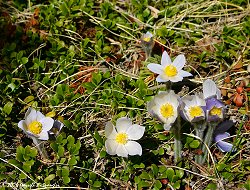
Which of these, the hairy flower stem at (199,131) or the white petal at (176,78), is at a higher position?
the white petal at (176,78)

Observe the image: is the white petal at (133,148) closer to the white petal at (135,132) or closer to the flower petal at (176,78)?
the white petal at (135,132)

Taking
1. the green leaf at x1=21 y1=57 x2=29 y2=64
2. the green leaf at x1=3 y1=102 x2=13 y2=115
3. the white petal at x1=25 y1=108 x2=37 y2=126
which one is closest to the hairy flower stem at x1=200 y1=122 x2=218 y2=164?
the white petal at x1=25 y1=108 x2=37 y2=126

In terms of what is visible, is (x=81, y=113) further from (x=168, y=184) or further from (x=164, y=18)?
(x=164, y=18)

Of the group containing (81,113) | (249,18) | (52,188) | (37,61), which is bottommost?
(52,188)

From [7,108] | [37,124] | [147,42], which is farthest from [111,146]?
[147,42]

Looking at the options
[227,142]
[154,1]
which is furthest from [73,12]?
[227,142]

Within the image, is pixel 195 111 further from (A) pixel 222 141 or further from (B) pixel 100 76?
(B) pixel 100 76

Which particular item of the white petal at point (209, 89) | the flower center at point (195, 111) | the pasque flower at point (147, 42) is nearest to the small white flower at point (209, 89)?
the white petal at point (209, 89)
